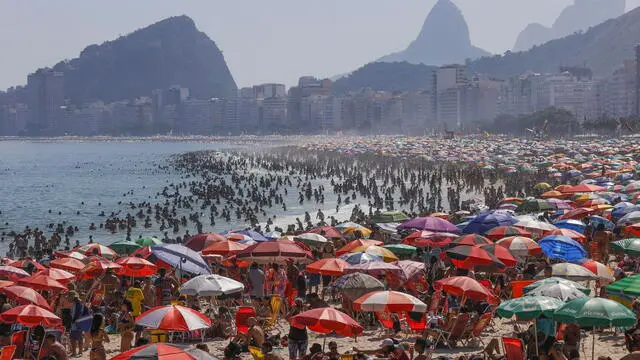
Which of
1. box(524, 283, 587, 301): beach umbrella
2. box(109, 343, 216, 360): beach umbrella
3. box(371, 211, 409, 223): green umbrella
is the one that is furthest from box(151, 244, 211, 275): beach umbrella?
box(371, 211, 409, 223): green umbrella

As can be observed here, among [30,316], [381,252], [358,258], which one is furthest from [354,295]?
[30,316]

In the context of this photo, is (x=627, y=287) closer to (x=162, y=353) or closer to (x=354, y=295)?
(x=354, y=295)

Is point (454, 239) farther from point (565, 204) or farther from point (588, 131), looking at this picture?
point (588, 131)

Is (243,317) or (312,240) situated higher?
(312,240)

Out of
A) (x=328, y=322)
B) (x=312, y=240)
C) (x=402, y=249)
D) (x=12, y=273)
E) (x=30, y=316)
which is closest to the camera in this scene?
(x=328, y=322)

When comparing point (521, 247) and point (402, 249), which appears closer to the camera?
point (521, 247)

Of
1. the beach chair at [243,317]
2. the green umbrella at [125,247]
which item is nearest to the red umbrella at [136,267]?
the beach chair at [243,317]

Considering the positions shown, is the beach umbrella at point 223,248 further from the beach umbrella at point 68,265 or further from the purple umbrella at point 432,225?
the purple umbrella at point 432,225

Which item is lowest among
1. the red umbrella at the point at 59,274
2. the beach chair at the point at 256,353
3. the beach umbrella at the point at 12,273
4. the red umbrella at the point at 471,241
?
the beach chair at the point at 256,353
